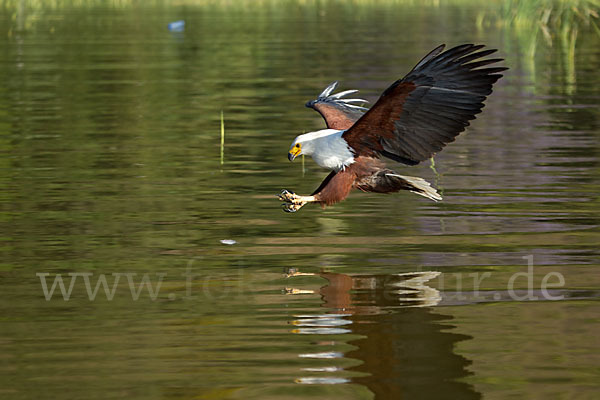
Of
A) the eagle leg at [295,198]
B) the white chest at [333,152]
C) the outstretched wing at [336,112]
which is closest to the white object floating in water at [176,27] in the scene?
the outstretched wing at [336,112]

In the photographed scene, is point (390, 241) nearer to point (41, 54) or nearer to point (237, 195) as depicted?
point (237, 195)

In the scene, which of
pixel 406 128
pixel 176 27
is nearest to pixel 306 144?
pixel 406 128

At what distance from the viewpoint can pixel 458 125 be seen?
7441mm

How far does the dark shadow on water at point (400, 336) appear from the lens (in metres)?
4.82

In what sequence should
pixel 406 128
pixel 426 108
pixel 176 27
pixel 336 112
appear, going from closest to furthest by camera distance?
pixel 426 108, pixel 406 128, pixel 336 112, pixel 176 27

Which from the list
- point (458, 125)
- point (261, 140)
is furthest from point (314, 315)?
point (261, 140)

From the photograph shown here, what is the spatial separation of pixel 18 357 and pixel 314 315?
1585mm

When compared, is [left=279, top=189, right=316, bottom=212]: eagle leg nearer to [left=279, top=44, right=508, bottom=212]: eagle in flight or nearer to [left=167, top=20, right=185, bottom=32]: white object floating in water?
[left=279, top=44, right=508, bottom=212]: eagle in flight

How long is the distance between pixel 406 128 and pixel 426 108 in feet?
0.68

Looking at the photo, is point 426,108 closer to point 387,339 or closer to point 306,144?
point 306,144

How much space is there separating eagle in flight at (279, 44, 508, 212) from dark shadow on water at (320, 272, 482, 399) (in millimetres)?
930

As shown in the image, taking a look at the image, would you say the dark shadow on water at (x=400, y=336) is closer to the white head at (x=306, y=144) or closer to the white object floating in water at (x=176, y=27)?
the white head at (x=306, y=144)

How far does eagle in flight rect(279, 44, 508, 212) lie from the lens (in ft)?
23.3

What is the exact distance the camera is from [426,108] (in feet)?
23.9
